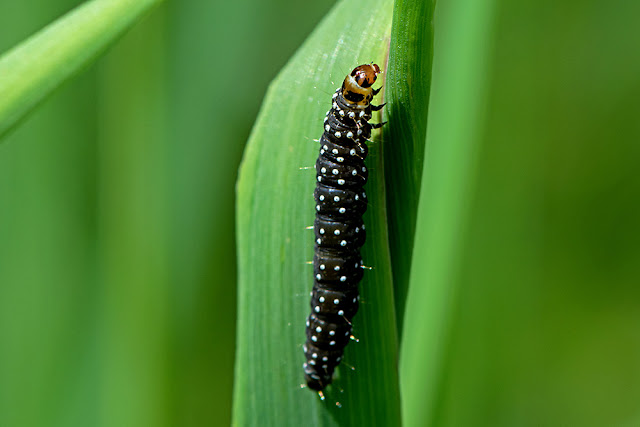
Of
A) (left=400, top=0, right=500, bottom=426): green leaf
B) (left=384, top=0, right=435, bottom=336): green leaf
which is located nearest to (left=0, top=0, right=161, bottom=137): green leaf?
(left=384, top=0, right=435, bottom=336): green leaf

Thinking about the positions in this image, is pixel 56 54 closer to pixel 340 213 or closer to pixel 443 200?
pixel 340 213

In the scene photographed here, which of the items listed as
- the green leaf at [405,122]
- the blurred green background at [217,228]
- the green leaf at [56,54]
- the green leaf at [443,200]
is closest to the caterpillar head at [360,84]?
the green leaf at [405,122]

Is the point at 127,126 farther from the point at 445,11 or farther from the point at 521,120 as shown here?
the point at 521,120

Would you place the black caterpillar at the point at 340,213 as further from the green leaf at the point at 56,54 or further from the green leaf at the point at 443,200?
the green leaf at the point at 56,54

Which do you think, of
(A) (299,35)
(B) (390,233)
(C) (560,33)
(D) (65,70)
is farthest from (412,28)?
(A) (299,35)

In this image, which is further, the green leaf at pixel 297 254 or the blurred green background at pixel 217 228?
the blurred green background at pixel 217 228

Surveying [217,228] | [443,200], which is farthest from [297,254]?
[217,228]
